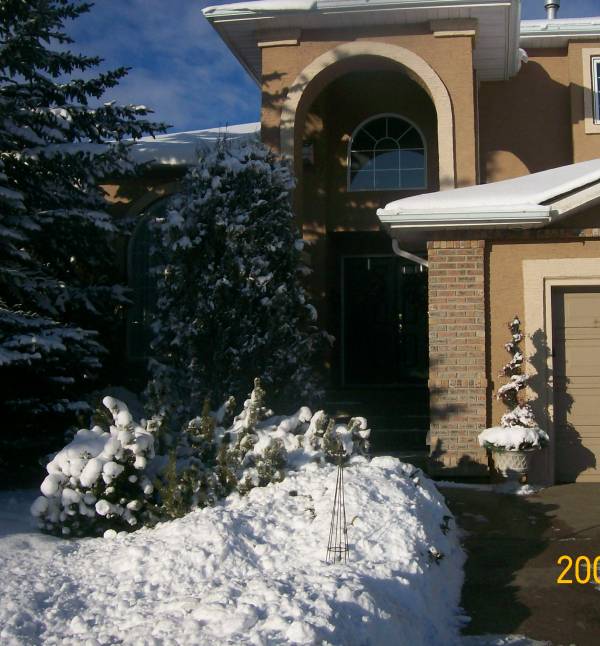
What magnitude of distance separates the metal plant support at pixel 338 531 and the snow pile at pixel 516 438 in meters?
2.93

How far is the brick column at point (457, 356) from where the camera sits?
27.7ft

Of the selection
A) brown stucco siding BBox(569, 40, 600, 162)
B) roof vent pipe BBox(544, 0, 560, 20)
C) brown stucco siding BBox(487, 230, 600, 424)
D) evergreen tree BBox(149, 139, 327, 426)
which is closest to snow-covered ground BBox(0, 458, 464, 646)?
brown stucco siding BBox(487, 230, 600, 424)

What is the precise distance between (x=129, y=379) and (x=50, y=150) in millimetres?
5023

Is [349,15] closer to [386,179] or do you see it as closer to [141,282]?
[386,179]

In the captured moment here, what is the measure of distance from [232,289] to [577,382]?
4078 millimetres

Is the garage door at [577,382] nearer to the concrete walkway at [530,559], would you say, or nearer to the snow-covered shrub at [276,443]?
the concrete walkway at [530,559]

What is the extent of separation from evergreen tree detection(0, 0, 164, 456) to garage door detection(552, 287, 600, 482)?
513 cm

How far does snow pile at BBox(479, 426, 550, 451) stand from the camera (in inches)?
312

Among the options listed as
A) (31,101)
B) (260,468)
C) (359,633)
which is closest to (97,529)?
(260,468)

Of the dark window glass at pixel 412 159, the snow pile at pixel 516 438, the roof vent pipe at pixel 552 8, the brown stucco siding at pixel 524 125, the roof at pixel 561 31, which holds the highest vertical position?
the roof vent pipe at pixel 552 8

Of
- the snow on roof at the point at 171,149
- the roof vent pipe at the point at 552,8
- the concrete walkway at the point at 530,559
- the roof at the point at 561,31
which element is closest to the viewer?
the concrete walkway at the point at 530,559

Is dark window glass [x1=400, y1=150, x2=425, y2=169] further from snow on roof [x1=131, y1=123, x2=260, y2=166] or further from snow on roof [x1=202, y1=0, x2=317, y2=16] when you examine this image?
snow on roof [x1=202, y1=0, x2=317, y2=16]

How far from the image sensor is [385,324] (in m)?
12.9

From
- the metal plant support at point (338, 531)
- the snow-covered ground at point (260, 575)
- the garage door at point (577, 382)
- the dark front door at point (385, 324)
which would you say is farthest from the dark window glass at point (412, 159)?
the metal plant support at point (338, 531)
